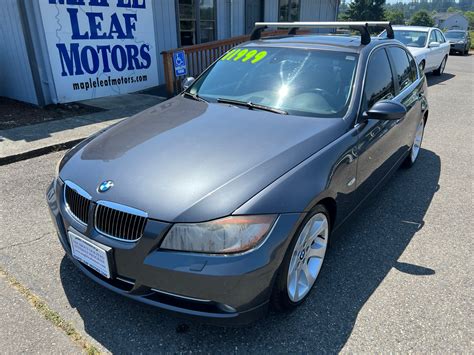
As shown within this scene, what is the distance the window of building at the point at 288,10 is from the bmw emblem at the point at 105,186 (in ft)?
41.5

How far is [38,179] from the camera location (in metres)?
4.44

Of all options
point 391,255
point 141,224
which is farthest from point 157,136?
point 391,255

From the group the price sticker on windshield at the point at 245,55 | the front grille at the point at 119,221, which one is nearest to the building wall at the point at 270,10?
the price sticker on windshield at the point at 245,55

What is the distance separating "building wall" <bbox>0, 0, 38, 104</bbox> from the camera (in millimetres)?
6918

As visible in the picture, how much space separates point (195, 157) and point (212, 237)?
2.09 feet

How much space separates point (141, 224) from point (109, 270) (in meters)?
0.35

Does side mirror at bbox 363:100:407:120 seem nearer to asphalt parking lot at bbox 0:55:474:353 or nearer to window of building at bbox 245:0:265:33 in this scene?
asphalt parking lot at bbox 0:55:474:353

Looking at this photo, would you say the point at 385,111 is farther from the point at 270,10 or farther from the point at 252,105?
the point at 270,10

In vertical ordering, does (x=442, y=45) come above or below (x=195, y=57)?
below

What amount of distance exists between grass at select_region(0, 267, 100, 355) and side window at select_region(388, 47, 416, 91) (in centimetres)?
364

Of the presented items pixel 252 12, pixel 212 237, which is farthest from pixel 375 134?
pixel 252 12

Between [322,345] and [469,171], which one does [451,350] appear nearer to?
[322,345]

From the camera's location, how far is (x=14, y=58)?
7.39 metres

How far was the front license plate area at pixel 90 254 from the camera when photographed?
214 cm
